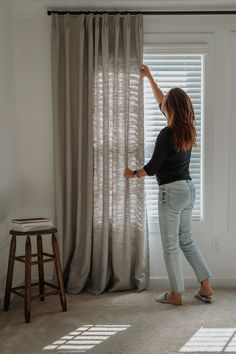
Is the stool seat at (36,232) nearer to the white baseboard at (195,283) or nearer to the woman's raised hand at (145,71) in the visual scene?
the white baseboard at (195,283)

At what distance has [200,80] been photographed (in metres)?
3.52

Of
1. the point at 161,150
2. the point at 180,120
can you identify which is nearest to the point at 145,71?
the point at 180,120

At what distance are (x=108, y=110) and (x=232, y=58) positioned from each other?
3.63ft

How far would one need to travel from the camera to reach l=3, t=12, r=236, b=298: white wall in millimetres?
3473

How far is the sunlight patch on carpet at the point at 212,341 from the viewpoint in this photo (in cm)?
238

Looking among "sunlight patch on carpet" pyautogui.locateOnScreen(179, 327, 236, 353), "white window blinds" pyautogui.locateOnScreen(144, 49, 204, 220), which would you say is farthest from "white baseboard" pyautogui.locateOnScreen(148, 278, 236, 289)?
"sunlight patch on carpet" pyautogui.locateOnScreen(179, 327, 236, 353)

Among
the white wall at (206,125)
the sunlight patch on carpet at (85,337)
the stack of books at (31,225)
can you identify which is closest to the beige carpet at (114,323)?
the sunlight patch on carpet at (85,337)

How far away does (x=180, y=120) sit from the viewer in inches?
118

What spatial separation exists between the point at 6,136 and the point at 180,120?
1.33 metres

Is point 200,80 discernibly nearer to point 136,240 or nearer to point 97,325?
point 136,240

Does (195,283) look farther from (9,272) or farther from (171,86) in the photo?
(171,86)

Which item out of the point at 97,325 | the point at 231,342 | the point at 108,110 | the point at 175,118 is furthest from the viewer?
the point at 108,110

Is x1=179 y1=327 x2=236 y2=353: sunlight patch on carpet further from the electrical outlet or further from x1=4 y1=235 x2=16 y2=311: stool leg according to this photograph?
x1=4 y1=235 x2=16 y2=311: stool leg

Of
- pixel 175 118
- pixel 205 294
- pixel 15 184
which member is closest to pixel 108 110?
pixel 175 118
